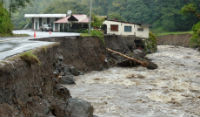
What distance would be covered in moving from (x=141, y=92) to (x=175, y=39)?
73.4 metres

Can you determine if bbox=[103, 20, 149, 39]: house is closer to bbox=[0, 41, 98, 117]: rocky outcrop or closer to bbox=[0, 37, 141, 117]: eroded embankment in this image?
bbox=[0, 37, 141, 117]: eroded embankment

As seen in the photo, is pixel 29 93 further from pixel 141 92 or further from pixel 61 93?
pixel 141 92

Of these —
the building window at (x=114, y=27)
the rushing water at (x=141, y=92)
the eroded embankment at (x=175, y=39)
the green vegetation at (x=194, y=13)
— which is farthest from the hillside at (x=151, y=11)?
the rushing water at (x=141, y=92)

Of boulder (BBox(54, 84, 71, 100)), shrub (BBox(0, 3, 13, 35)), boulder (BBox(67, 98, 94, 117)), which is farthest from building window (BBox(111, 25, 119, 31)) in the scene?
boulder (BBox(67, 98, 94, 117))

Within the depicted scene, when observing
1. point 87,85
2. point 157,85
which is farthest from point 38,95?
point 157,85

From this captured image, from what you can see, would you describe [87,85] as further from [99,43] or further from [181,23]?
[181,23]

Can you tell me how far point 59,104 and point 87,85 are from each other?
1214cm

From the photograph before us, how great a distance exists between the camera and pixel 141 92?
76.8ft

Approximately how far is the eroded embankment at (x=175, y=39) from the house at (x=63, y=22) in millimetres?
44519

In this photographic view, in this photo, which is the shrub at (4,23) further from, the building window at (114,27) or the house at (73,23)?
the building window at (114,27)

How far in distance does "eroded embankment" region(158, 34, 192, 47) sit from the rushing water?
5661 centimetres

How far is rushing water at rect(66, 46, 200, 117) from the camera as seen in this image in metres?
18.3

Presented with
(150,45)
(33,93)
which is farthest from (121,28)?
(33,93)

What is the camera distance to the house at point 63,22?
52.7m
